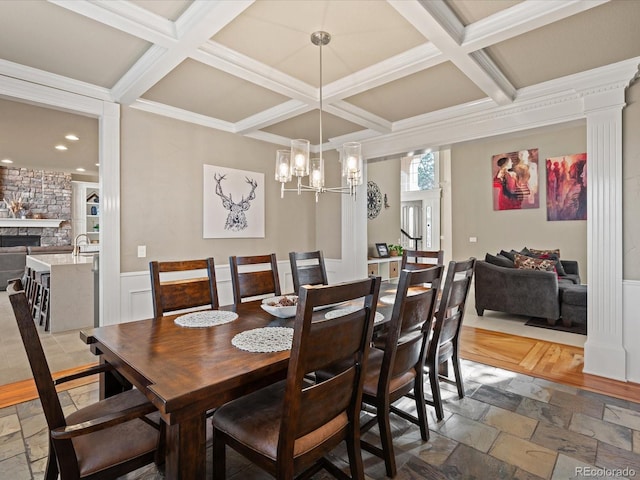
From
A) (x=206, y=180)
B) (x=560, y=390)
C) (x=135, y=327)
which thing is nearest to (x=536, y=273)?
(x=560, y=390)

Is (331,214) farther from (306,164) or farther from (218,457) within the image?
(218,457)

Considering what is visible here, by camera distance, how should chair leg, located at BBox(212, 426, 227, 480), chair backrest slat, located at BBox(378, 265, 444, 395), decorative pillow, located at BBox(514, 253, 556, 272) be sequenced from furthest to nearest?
decorative pillow, located at BBox(514, 253, 556, 272) → chair backrest slat, located at BBox(378, 265, 444, 395) → chair leg, located at BBox(212, 426, 227, 480)

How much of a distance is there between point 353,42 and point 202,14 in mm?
960

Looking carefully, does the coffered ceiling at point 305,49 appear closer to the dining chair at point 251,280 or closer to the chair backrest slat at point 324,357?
the dining chair at point 251,280

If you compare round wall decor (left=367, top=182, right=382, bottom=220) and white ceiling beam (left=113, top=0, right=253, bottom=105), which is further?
round wall decor (left=367, top=182, right=382, bottom=220)

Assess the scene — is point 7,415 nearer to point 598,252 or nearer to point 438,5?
point 438,5

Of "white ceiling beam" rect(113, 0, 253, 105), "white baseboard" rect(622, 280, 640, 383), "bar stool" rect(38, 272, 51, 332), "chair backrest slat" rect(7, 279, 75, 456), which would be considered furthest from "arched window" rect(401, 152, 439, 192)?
"chair backrest slat" rect(7, 279, 75, 456)

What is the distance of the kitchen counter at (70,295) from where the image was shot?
13.6 ft

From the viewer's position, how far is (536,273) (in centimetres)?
443

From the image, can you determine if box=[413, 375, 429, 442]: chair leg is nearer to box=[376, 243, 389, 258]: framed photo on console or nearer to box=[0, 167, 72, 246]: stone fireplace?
box=[376, 243, 389, 258]: framed photo on console

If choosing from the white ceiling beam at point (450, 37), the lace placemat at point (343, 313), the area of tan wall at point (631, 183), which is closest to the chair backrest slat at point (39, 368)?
the lace placemat at point (343, 313)

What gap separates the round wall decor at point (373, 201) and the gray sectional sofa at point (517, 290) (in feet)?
6.95

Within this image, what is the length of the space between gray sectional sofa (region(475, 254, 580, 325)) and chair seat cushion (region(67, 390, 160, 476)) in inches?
181

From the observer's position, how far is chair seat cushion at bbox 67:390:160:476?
1.20 metres
